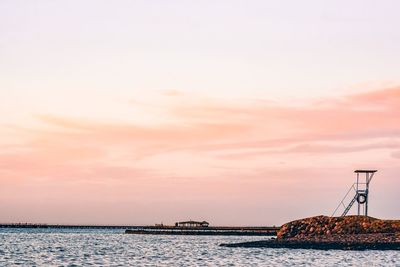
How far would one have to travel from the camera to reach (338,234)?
11319cm

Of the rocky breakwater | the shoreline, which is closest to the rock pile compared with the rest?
the rocky breakwater

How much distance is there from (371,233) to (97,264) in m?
50.6

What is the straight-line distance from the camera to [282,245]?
10500 centimetres

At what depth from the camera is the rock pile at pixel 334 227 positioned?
113 metres

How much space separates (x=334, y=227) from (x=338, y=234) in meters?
3.49

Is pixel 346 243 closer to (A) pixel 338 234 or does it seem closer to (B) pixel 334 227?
(A) pixel 338 234

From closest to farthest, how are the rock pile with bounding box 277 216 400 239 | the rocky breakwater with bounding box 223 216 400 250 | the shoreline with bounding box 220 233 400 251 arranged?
the shoreline with bounding box 220 233 400 251 → the rocky breakwater with bounding box 223 216 400 250 → the rock pile with bounding box 277 216 400 239

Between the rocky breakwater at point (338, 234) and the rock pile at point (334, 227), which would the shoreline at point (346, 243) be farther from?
the rock pile at point (334, 227)

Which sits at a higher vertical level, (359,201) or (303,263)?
(359,201)

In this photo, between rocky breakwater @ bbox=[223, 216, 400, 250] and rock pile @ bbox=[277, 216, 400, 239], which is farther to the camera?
rock pile @ bbox=[277, 216, 400, 239]

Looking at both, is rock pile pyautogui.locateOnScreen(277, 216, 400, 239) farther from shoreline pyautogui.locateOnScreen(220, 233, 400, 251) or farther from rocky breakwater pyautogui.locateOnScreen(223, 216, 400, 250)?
shoreline pyautogui.locateOnScreen(220, 233, 400, 251)

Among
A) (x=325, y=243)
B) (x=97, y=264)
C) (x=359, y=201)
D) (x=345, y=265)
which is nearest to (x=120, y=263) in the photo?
(x=97, y=264)

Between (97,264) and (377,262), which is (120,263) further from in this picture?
(377,262)

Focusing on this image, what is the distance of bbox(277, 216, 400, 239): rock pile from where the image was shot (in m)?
113
